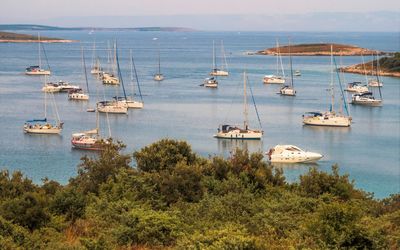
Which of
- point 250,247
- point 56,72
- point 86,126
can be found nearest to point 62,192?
point 250,247

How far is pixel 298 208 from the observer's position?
13211 millimetres

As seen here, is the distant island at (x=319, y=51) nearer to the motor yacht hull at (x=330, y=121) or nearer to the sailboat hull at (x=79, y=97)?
the sailboat hull at (x=79, y=97)

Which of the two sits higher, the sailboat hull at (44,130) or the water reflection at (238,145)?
the sailboat hull at (44,130)

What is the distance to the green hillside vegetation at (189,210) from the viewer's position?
32.0ft

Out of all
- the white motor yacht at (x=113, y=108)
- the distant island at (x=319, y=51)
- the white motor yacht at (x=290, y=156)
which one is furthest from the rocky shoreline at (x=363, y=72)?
the white motor yacht at (x=290, y=156)

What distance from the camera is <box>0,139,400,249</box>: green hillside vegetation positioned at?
384 inches

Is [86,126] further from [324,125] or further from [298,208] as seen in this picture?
[298,208]

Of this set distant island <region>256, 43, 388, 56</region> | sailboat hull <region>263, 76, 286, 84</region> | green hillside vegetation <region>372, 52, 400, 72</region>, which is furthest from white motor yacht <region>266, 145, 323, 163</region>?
distant island <region>256, 43, 388, 56</region>

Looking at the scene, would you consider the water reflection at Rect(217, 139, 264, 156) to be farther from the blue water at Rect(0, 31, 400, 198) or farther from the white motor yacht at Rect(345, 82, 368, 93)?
the white motor yacht at Rect(345, 82, 368, 93)

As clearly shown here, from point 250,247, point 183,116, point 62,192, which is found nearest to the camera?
point 250,247

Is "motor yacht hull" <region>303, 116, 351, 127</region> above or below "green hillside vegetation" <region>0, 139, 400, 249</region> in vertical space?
below

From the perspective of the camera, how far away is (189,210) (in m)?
13.0

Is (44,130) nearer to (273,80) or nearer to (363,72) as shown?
(273,80)

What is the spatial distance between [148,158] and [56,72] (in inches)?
3013
